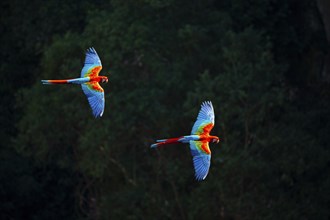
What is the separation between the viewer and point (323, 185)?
2370cm

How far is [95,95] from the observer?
585 inches

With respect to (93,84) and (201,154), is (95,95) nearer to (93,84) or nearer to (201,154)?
(93,84)

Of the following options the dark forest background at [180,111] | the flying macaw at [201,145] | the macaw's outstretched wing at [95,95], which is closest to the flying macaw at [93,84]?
the macaw's outstretched wing at [95,95]

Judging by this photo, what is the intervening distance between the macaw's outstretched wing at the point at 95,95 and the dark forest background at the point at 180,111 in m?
8.39

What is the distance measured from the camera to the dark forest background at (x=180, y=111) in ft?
76.7

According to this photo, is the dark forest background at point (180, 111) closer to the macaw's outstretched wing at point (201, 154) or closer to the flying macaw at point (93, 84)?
the macaw's outstretched wing at point (201, 154)

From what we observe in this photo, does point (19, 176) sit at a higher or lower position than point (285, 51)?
lower

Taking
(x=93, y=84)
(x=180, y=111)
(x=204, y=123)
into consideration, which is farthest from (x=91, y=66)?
(x=180, y=111)

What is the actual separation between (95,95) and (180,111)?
9.28 metres

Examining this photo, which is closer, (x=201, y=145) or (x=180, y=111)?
(x=201, y=145)

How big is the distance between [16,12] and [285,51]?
6230 mm

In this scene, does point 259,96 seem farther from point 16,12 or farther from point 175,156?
point 16,12

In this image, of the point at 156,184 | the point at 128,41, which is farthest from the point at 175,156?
the point at 128,41

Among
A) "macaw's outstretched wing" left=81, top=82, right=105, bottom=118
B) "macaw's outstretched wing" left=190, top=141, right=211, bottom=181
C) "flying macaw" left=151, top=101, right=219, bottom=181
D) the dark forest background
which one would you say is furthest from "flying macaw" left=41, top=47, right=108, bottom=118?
the dark forest background
